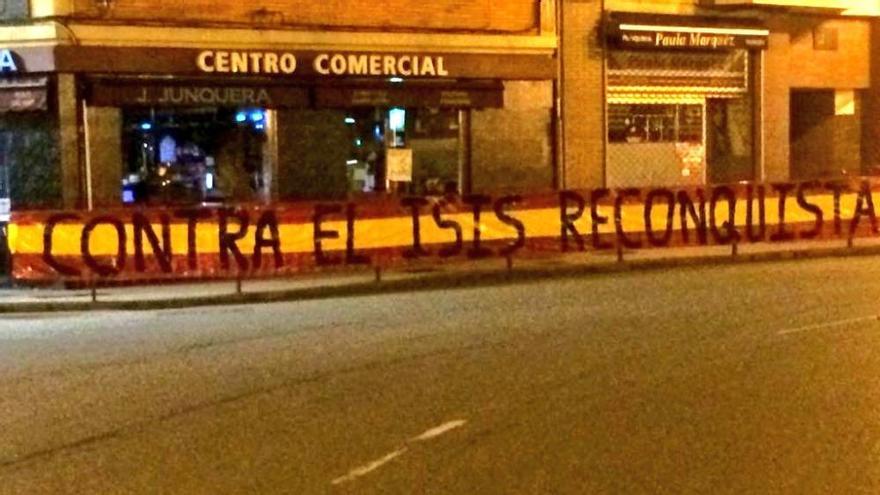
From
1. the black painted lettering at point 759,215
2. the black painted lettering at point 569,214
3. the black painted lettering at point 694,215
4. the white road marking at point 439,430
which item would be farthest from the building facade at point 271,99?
the white road marking at point 439,430

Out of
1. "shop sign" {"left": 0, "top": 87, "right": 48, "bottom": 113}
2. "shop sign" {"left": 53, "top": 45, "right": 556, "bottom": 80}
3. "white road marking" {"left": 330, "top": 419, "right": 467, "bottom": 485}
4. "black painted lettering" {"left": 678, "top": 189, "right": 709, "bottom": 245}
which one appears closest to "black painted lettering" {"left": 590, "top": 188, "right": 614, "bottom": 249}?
"black painted lettering" {"left": 678, "top": 189, "right": 709, "bottom": 245}

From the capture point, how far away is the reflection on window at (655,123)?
28.4 m

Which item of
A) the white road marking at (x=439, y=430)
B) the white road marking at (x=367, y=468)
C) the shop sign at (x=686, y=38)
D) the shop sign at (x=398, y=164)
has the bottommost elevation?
the white road marking at (x=367, y=468)

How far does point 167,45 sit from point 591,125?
8258 mm

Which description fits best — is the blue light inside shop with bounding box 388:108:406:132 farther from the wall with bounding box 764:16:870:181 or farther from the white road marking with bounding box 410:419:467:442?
the white road marking with bounding box 410:419:467:442

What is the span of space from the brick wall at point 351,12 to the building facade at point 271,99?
0.08 feet

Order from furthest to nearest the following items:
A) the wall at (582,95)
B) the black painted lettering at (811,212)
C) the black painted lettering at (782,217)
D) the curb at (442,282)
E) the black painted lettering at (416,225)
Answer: the wall at (582,95) < the black painted lettering at (811,212) < the black painted lettering at (782,217) < the black painted lettering at (416,225) < the curb at (442,282)

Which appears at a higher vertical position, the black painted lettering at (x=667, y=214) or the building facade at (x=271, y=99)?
the building facade at (x=271, y=99)

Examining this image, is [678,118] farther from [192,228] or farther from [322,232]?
[192,228]

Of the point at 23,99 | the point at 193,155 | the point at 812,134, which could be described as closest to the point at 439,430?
the point at 23,99

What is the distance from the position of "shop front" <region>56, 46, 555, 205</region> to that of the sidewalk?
256cm

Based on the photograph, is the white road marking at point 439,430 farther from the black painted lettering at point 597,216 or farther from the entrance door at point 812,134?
the entrance door at point 812,134

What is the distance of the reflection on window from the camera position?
93.2ft

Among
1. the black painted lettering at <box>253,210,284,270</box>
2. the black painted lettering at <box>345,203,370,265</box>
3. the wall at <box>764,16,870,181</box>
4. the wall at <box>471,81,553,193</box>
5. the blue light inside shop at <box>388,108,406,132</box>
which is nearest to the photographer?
the black painted lettering at <box>253,210,284,270</box>
